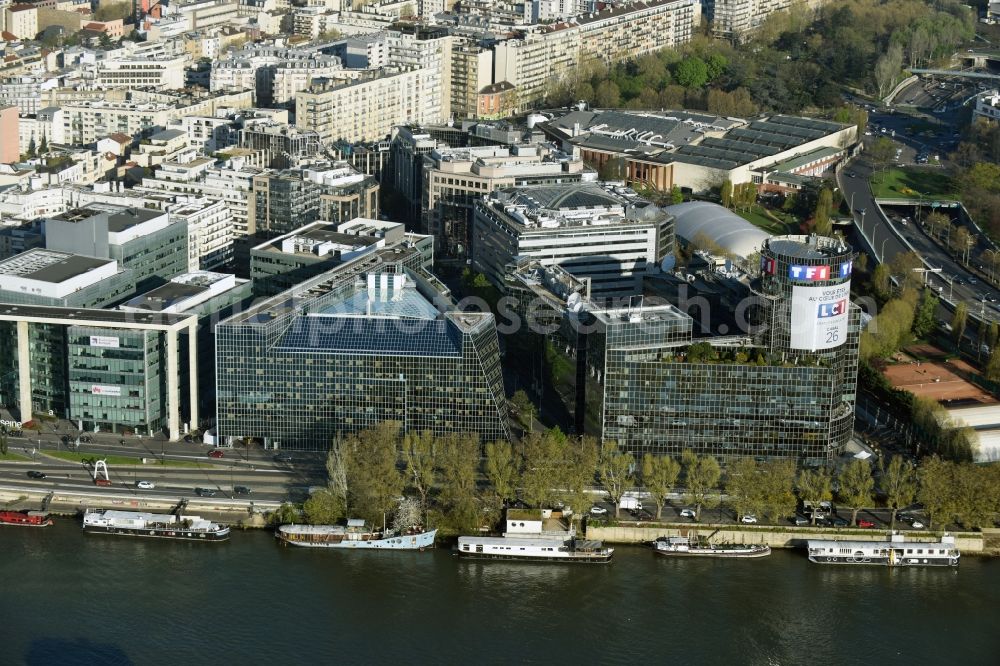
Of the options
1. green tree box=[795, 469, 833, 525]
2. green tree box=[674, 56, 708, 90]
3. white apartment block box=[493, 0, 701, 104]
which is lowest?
green tree box=[795, 469, 833, 525]

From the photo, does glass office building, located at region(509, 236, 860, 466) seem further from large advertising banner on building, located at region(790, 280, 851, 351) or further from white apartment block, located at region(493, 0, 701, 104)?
white apartment block, located at region(493, 0, 701, 104)

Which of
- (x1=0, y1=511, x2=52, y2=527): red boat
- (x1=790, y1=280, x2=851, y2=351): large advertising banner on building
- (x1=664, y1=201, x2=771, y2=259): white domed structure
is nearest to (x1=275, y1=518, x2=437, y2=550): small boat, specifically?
(x1=0, y1=511, x2=52, y2=527): red boat

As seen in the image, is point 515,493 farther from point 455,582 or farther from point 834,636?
point 834,636

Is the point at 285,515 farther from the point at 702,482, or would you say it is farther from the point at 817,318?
the point at 817,318

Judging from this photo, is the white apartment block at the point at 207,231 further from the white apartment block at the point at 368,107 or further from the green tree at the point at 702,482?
the green tree at the point at 702,482

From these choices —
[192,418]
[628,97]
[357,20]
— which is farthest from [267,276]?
[357,20]

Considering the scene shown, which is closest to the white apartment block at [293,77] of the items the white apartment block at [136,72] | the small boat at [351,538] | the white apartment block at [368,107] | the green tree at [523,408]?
the white apartment block at [368,107]

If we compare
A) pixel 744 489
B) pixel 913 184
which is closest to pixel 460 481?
pixel 744 489
